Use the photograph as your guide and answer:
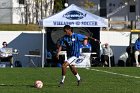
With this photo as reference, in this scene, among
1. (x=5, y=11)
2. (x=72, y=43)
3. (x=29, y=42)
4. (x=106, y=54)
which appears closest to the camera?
(x=72, y=43)

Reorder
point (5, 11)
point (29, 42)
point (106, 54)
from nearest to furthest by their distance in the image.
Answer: point (106, 54), point (29, 42), point (5, 11)

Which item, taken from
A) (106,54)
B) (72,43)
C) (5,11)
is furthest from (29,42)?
(5,11)

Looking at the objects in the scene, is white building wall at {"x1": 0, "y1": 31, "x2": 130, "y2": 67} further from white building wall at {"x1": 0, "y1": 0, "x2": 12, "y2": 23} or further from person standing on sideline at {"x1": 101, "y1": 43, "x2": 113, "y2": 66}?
white building wall at {"x1": 0, "y1": 0, "x2": 12, "y2": 23}

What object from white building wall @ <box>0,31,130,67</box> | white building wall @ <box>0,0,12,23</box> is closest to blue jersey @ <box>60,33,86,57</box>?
white building wall @ <box>0,31,130,67</box>

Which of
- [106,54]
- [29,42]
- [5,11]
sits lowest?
[106,54]

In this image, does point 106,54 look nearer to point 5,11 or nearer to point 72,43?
point 72,43

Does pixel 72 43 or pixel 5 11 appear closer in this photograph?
pixel 72 43

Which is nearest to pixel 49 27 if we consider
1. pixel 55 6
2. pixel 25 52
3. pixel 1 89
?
pixel 25 52

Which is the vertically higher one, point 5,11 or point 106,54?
point 5,11

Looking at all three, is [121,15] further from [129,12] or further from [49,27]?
[49,27]

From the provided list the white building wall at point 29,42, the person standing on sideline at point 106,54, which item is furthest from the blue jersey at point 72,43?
the white building wall at point 29,42

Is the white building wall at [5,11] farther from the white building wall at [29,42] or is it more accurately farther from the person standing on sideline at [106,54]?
the person standing on sideline at [106,54]

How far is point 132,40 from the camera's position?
110 feet

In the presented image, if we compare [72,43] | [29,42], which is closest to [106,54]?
[29,42]
